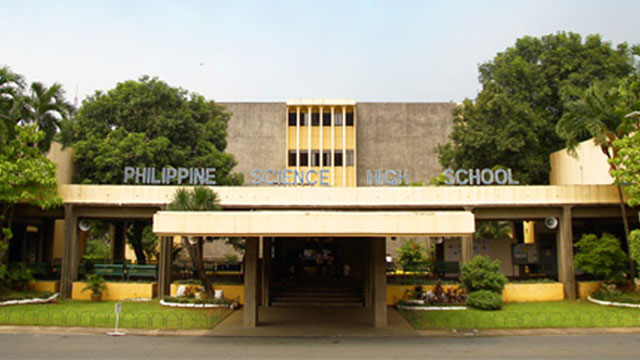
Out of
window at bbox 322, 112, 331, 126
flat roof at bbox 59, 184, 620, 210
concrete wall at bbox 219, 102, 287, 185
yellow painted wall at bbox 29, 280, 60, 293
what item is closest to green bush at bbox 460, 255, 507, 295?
flat roof at bbox 59, 184, 620, 210

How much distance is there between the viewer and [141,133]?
35625 mm

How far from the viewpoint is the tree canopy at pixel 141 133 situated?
34719 mm

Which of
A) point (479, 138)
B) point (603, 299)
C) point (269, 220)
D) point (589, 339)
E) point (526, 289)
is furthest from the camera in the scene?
point (479, 138)

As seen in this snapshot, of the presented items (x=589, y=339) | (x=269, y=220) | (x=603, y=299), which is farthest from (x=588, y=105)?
(x=269, y=220)

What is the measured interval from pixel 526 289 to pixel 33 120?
26.2 m

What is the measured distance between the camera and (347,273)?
3347 cm

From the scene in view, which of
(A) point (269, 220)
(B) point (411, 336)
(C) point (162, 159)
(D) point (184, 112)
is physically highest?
(D) point (184, 112)

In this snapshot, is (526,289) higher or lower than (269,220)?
lower

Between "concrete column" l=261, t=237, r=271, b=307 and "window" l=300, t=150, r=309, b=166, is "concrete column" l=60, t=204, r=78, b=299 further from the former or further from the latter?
"window" l=300, t=150, r=309, b=166

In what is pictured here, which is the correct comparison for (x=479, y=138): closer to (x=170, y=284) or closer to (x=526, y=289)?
(x=526, y=289)

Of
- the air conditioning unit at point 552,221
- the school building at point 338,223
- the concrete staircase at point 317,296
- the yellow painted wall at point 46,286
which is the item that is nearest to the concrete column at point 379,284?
the school building at point 338,223

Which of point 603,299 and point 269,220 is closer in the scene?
→ point 269,220

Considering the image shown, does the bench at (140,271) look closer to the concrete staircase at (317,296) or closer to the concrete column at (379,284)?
the concrete staircase at (317,296)

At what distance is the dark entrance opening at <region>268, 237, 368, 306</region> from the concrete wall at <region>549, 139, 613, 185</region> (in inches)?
571
